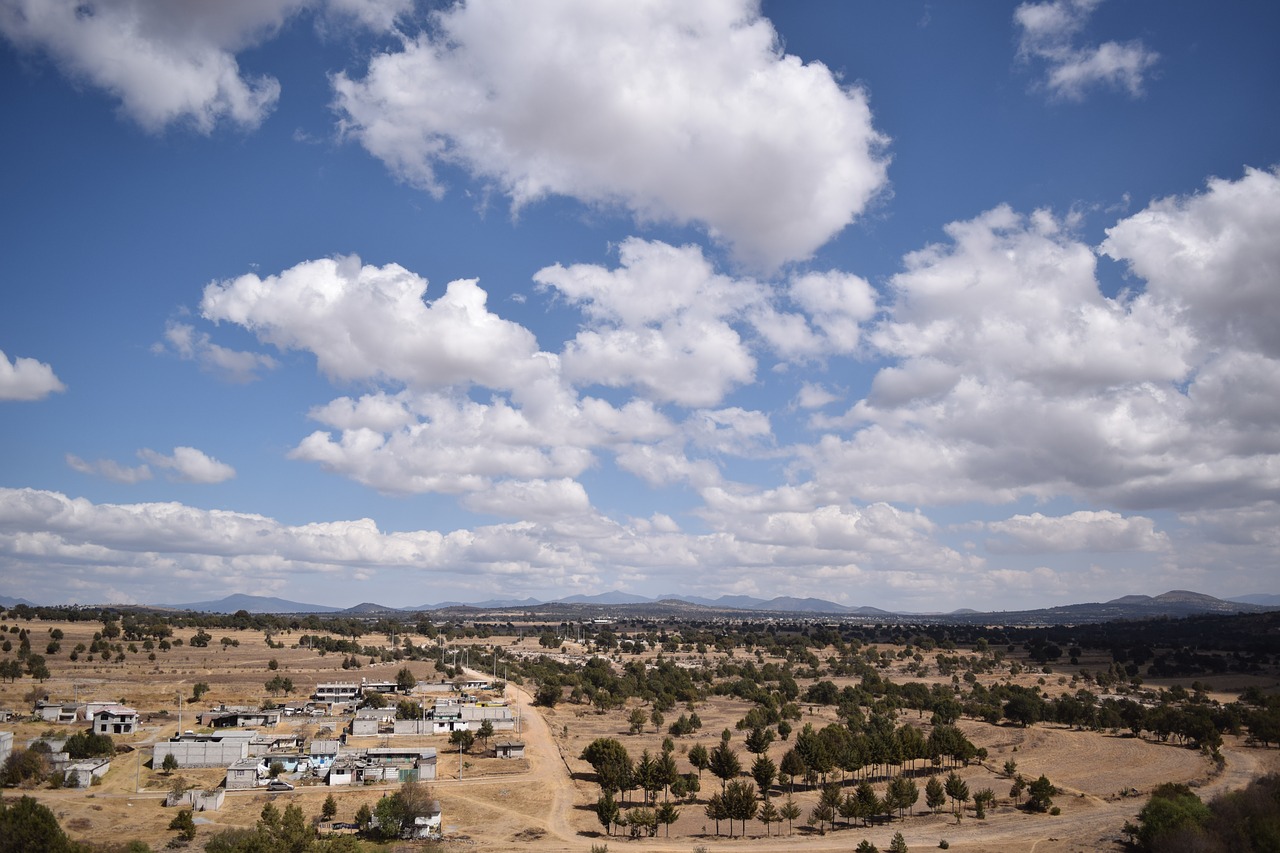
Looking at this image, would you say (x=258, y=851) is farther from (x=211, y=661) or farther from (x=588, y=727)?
(x=211, y=661)

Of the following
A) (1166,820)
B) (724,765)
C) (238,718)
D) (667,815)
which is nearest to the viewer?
(1166,820)

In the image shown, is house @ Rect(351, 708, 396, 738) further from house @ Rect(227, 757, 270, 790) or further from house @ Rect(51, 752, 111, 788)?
house @ Rect(51, 752, 111, 788)

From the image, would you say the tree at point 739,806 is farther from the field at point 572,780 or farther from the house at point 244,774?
the house at point 244,774

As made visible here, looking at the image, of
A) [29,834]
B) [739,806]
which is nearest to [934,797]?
[739,806]

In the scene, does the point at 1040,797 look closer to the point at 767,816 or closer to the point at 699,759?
the point at 767,816

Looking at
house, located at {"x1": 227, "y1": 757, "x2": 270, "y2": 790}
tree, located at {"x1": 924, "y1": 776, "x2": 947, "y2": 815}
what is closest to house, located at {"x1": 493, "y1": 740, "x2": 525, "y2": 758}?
house, located at {"x1": 227, "y1": 757, "x2": 270, "y2": 790}
